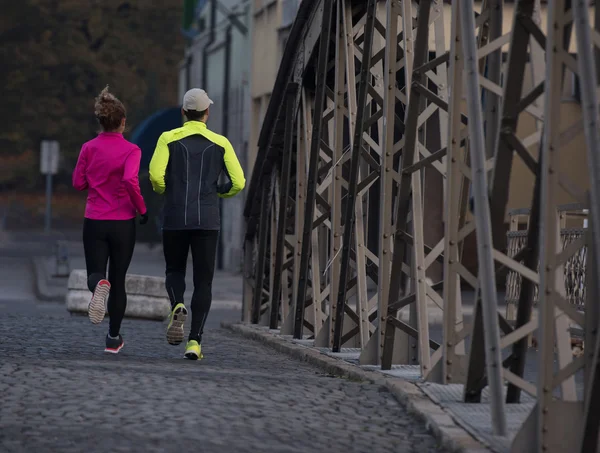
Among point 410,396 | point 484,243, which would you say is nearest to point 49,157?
point 410,396

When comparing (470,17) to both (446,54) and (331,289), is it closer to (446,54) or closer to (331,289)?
(446,54)

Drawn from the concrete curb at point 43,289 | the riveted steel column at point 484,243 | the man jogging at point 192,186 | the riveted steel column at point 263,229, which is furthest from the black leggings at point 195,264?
the concrete curb at point 43,289

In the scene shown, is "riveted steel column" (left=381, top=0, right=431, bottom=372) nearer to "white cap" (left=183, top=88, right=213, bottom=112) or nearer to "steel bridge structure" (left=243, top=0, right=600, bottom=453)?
"steel bridge structure" (left=243, top=0, right=600, bottom=453)

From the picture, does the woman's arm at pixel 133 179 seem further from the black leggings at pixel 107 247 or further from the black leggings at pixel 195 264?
the black leggings at pixel 195 264

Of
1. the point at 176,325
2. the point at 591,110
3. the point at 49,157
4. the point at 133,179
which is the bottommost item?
the point at 176,325

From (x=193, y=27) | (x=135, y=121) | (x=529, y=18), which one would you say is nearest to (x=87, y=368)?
(x=529, y=18)

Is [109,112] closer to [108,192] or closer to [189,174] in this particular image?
[108,192]

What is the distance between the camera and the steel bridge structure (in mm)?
6176

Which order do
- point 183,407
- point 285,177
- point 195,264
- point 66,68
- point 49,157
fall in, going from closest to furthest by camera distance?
point 183,407 → point 195,264 → point 285,177 → point 49,157 → point 66,68

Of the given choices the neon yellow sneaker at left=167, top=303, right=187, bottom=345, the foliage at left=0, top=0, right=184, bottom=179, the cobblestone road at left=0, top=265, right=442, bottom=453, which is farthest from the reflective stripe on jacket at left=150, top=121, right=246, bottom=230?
the foliage at left=0, top=0, right=184, bottom=179

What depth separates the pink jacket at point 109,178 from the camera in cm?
1074

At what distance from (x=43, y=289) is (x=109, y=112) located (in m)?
16.4

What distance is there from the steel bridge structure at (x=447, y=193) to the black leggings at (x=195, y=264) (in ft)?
3.13

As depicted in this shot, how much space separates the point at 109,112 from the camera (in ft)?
35.3
